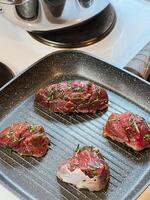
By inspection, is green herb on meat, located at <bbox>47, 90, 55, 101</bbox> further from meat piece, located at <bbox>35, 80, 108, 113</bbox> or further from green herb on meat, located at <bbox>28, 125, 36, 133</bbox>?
green herb on meat, located at <bbox>28, 125, 36, 133</bbox>

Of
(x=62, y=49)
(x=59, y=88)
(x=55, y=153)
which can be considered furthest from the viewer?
(x=62, y=49)

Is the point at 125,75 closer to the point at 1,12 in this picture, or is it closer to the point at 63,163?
the point at 63,163

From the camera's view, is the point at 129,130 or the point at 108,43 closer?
the point at 129,130

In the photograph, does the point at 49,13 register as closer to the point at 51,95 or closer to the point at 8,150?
the point at 51,95

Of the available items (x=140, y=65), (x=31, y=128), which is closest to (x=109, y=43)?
(x=140, y=65)

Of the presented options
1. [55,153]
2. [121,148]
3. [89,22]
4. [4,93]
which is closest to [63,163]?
[55,153]

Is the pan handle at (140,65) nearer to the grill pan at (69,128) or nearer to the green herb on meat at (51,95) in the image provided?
the grill pan at (69,128)

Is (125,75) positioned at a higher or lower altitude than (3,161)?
higher
